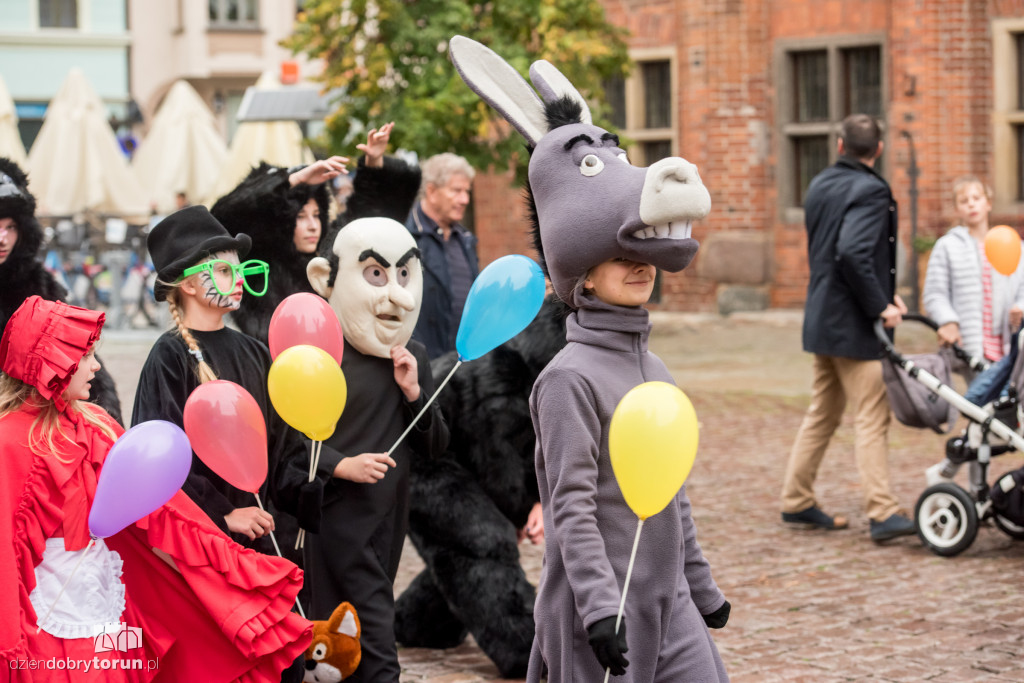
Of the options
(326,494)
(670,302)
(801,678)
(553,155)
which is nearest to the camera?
(553,155)

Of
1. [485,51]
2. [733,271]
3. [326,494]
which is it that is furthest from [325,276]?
[733,271]

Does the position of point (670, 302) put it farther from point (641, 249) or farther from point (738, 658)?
point (641, 249)

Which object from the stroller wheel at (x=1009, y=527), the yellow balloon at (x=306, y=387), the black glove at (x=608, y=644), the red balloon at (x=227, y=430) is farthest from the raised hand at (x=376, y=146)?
the stroller wheel at (x=1009, y=527)

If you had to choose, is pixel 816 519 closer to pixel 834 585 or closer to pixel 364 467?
pixel 834 585

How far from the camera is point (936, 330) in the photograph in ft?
23.8

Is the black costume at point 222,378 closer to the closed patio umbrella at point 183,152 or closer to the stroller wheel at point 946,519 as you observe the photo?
the stroller wheel at point 946,519

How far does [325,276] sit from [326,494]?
725mm

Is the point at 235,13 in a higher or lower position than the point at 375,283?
higher

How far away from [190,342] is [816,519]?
4365 millimetres

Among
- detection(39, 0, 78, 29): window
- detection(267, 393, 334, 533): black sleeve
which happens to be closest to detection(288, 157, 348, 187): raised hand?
detection(267, 393, 334, 533): black sleeve

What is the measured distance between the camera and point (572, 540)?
318 cm

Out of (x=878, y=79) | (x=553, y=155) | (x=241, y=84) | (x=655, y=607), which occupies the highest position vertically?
(x=241, y=84)

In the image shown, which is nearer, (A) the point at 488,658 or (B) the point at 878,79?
(A) the point at 488,658

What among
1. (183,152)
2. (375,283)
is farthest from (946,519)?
(183,152)
